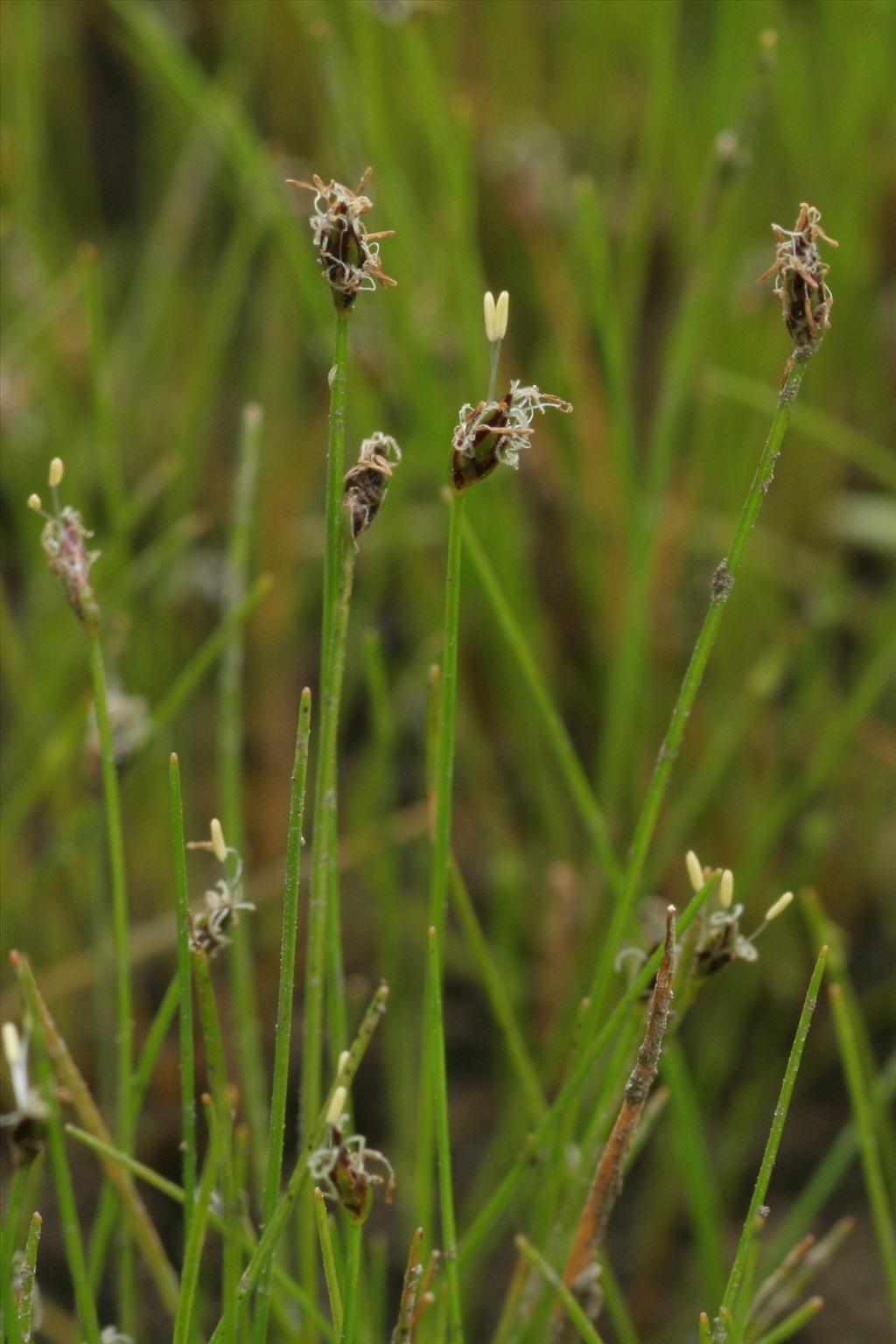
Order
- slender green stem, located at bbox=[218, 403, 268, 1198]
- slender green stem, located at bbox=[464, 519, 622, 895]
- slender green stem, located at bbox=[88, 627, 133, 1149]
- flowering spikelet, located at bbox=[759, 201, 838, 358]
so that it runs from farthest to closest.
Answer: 1. slender green stem, located at bbox=[218, 403, 268, 1198]
2. slender green stem, located at bbox=[464, 519, 622, 895]
3. slender green stem, located at bbox=[88, 627, 133, 1149]
4. flowering spikelet, located at bbox=[759, 201, 838, 358]

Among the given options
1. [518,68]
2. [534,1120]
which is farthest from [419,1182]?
[518,68]

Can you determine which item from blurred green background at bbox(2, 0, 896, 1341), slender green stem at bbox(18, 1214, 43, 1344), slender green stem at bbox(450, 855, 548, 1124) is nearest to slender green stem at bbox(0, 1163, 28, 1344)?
slender green stem at bbox(18, 1214, 43, 1344)

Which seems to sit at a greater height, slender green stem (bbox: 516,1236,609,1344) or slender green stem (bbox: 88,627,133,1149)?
slender green stem (bbox: 88,627,133,1149)

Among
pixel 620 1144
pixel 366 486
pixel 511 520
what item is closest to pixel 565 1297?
pixel 620 1144

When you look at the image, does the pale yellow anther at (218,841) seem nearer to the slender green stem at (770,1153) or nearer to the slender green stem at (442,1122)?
the slender green stem at (442,1122)

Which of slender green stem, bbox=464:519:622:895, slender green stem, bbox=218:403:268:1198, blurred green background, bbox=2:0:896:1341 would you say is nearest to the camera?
slender green stem, bbox=464:519:622:895

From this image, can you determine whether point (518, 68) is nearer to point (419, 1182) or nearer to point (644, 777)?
point (644, 777)

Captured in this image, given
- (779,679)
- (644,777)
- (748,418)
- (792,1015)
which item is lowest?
(792,1015)

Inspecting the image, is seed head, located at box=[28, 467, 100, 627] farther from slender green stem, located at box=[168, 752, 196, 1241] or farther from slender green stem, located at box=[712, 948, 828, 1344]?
slender green stem, located at box=[712, 948, 828, 1344]

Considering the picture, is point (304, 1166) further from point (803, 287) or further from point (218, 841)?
point (803, 287)
